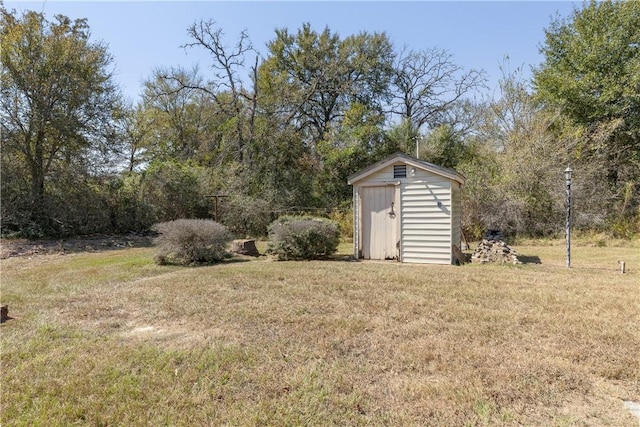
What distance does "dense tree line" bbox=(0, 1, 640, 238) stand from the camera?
11.5 m

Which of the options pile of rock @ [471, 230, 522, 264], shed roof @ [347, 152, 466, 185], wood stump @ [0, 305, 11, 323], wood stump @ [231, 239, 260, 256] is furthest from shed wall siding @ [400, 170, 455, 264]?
wood stump @ [0, 305, 11, 323]

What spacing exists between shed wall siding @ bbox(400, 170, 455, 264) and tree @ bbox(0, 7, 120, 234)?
36.3 ft

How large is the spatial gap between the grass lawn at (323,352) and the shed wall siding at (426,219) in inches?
71.0

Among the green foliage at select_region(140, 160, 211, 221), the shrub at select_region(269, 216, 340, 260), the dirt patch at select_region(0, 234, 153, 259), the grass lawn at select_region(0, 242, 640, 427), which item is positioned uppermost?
the green foliage at select_region(140, 160, 211, 221)

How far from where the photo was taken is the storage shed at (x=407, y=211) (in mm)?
7477

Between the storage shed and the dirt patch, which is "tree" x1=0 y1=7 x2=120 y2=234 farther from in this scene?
the storage shed

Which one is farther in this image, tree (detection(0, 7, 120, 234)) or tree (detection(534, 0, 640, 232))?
tree (detection(534, 0, 640, 232))

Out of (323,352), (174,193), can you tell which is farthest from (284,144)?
(323,352)

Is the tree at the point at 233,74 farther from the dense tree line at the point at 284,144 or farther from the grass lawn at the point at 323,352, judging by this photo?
the grass lawn at the point at 323,352

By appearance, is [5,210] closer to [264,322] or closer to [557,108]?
[264,322]

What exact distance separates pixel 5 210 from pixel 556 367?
13856mm

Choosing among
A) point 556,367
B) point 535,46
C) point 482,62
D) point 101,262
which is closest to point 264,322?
point 556,367

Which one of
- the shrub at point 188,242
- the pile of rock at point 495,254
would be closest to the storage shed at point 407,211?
the pile of rock at point 495,254

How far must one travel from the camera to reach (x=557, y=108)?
43.7 ft
